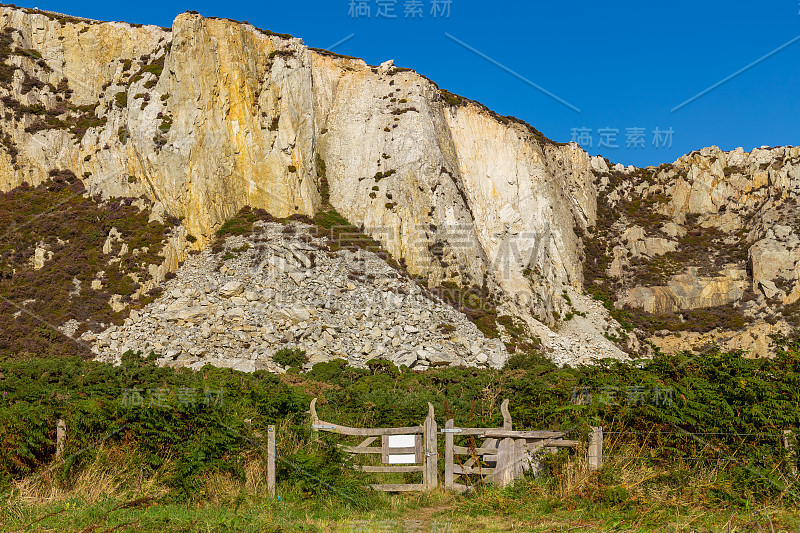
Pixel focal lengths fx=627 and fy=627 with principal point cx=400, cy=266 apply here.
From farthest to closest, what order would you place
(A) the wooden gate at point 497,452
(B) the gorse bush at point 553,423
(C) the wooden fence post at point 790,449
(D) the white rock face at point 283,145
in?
(D) the white rock face at point 283,145
(A) the wooden gate at point 497,452
(B) the gorse bush at point 553,423
(C) the wooden fence post at point 790,449

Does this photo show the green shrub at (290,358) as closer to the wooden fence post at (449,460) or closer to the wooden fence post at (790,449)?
the wooden fence post at (449,460)

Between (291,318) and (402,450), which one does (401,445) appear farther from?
(291,318)

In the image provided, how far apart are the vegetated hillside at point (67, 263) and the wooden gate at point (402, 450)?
2030 cm

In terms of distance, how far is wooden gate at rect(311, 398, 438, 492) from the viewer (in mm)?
11906

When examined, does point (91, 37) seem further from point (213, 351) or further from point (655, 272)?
point (655, 272)

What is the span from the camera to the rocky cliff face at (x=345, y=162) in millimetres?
38938

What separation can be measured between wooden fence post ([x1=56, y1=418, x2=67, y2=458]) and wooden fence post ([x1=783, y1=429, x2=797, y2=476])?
12357mm

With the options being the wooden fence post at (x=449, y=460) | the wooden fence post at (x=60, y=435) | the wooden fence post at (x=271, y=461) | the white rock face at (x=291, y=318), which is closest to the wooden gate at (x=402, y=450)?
the wooden fence post at (x=449, y=460)

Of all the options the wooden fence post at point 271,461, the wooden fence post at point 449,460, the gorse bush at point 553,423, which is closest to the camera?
the gorse bush at point 553,423

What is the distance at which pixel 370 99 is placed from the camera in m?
47.2

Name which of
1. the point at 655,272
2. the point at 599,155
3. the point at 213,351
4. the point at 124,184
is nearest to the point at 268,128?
the point at 124,184

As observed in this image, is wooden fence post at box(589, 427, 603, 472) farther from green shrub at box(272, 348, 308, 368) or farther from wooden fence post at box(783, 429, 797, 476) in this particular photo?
green shrub at box(272, 348, 308, 368)

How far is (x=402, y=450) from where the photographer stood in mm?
12141

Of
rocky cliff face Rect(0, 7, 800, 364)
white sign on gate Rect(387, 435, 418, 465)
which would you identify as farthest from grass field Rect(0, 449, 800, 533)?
rocky cliff face Rect(0, 7, 800, 364)
